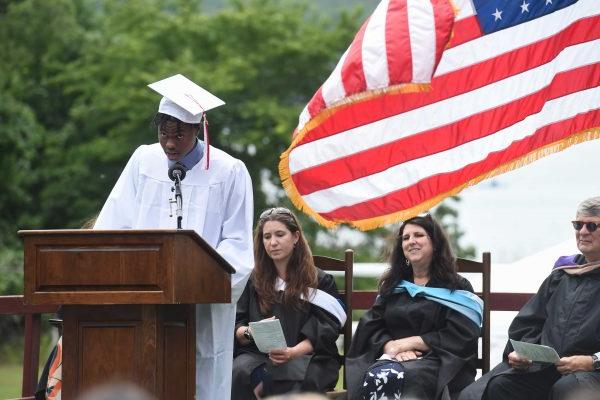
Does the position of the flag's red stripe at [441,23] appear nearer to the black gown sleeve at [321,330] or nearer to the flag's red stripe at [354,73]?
the flag's red stripe at [354,73]

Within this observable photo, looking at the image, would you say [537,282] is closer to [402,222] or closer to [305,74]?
[402,222]

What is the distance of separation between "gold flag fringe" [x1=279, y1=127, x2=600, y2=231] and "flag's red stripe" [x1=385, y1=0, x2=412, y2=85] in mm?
806

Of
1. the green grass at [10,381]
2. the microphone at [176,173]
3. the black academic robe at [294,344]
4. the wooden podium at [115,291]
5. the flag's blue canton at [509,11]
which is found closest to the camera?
the wooden podium at [115,291]

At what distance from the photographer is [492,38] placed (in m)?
7.89

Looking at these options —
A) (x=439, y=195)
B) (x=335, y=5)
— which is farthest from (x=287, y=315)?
(x=335, y=5)

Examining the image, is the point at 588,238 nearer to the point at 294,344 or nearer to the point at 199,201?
the point at 294,344

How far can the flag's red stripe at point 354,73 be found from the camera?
770 cm

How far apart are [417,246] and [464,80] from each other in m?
1.05

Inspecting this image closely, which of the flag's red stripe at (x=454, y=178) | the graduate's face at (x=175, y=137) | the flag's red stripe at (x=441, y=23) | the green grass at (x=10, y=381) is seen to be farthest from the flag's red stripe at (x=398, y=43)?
the green grass at (x=10, y=381)

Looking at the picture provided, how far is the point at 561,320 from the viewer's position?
7.34m

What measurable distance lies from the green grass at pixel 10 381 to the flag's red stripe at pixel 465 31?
818 cm

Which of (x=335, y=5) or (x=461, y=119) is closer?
(x=461, y=119)

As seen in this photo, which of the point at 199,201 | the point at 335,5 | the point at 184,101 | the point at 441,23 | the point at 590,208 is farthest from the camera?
the point at 335,5

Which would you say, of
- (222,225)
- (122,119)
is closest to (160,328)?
(222,225)
